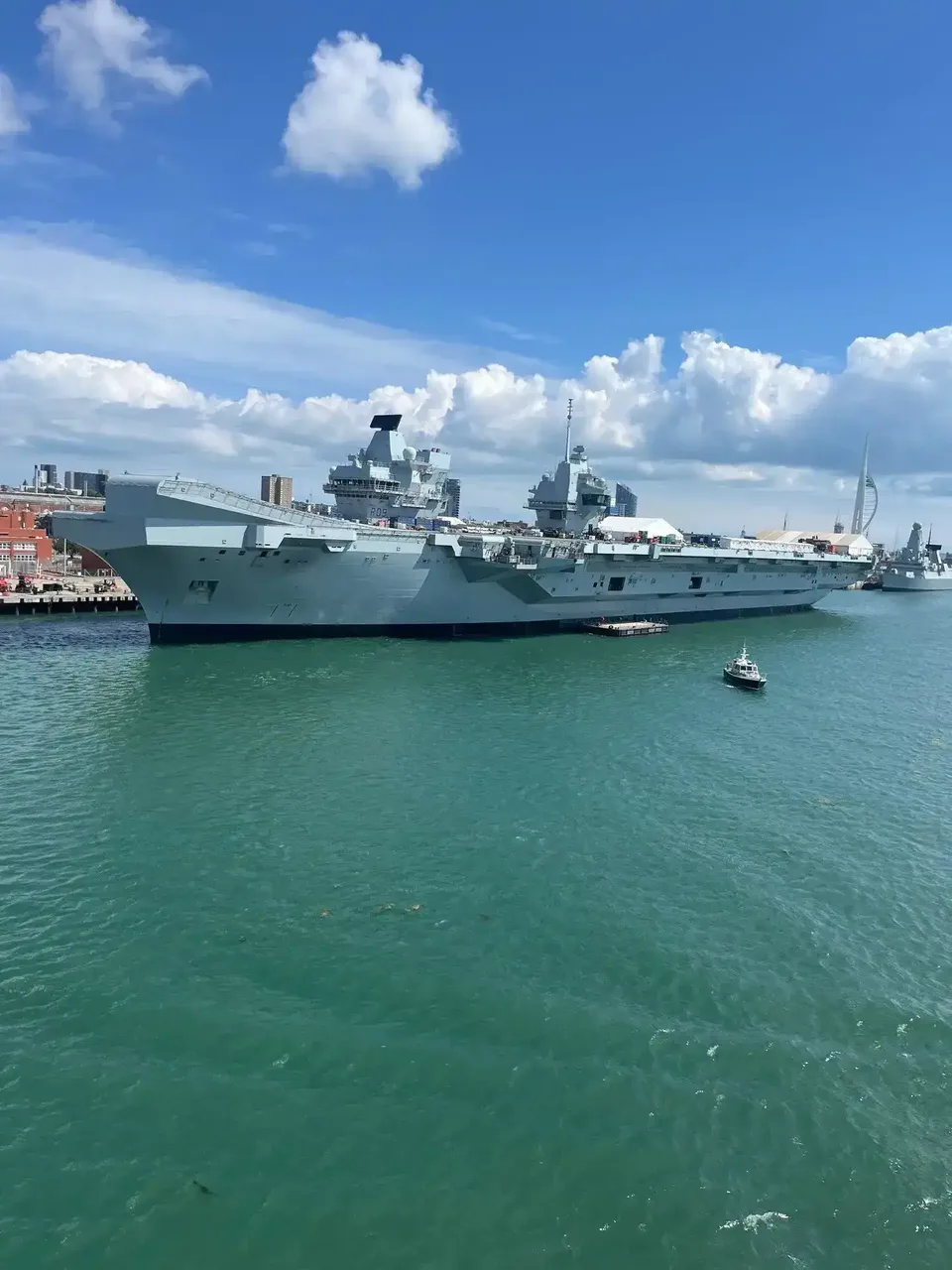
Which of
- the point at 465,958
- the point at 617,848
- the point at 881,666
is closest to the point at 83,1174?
the point at 465,958

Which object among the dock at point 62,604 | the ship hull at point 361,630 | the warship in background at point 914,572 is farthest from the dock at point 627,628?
the warship in background at point 914,572

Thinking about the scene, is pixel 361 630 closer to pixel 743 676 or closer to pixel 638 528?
pixel 743 676

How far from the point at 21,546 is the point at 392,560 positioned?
2863cm

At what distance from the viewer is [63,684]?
2206cm

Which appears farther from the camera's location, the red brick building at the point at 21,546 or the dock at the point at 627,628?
the red brick building at the point at 21,546

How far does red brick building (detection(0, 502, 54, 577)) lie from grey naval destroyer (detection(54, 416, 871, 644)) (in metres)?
22.3

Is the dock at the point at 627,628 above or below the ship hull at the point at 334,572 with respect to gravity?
below

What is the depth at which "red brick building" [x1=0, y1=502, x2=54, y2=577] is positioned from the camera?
45.3 m

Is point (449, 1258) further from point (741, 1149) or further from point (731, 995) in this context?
point (731, 995)

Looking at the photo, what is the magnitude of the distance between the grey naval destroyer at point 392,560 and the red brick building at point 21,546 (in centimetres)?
2228

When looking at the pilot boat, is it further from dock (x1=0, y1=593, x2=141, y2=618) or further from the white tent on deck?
dock (x1=0, y1=593, x2=141, y2=618)

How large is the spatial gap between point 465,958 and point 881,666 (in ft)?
91.9

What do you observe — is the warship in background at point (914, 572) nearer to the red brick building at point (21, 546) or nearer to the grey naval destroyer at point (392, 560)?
the grey naval destroyer at point (392, 560)

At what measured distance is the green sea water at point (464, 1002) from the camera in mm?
6344
